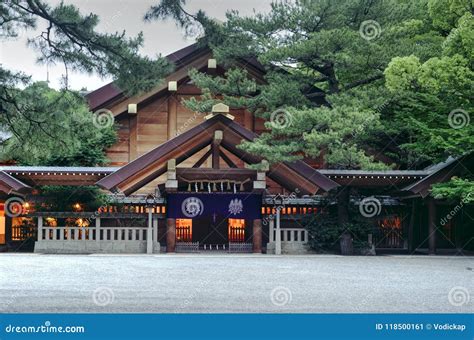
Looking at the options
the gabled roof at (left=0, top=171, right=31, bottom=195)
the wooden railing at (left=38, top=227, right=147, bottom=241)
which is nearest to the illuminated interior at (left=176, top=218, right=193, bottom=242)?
the wooden railing at (left=38, top=227, right=147, bottom=241)

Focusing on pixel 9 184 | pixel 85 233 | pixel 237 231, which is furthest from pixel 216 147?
pixel 9 184

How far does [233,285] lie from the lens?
12930 millimetres

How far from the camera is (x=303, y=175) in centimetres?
2208

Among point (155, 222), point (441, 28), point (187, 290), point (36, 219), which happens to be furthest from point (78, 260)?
point (441, 28)

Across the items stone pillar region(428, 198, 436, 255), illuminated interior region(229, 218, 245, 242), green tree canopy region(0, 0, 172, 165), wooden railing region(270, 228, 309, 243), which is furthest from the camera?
illuminated interior region(229, 218, 245, 242)

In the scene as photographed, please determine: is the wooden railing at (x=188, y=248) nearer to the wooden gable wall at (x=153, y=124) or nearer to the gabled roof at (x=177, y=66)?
the wooden gable wall at (x=153, y=124)

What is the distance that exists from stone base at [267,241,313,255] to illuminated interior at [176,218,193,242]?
3.44 metres

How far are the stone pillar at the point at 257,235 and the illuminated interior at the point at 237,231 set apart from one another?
2057mm

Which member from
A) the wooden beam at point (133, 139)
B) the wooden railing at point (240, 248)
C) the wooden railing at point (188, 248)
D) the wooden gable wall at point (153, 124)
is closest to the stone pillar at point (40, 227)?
the wooden gable wall at point (153, 124)

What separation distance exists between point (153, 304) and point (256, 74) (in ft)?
57.3

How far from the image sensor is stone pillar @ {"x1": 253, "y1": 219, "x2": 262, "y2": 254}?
23.3 meters

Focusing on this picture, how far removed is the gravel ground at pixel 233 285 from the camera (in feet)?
33.2

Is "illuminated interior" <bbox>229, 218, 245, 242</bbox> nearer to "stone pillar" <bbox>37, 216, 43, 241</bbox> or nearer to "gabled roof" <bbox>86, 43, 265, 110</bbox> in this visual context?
"gabled roof" <bbox>86, 43, 265, 110</bbox>

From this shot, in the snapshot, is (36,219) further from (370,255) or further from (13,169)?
(370,255)
